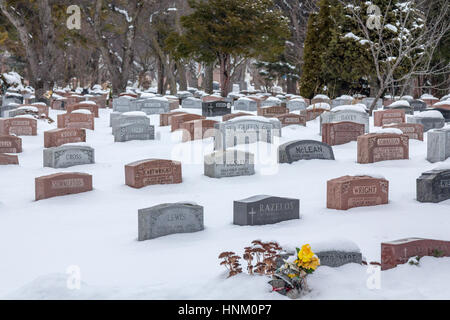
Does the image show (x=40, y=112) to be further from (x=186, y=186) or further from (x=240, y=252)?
(x=240, y=252)

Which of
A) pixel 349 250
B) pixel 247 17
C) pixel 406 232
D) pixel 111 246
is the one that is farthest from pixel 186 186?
pixel 247 17

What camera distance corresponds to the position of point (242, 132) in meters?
16.0

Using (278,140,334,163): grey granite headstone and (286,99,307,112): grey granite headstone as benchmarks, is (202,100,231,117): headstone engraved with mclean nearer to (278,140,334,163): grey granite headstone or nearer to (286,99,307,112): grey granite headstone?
(286,99,307,112): grey granite headstone

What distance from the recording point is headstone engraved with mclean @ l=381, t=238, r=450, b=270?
22.2 feet

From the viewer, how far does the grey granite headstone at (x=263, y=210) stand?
30.6ft

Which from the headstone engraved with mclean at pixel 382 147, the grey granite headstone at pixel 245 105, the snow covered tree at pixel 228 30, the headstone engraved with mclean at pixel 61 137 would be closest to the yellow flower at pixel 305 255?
the headstone engraved with mclean at pixel 382 147

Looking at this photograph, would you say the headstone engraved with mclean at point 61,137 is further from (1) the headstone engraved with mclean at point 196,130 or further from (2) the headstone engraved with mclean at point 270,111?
(2) the headstone engraved with mclean at point 270,111

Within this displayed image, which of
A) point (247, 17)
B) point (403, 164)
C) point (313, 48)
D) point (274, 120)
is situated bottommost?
point (403, 164)

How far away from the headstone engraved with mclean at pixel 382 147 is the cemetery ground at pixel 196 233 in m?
0.21

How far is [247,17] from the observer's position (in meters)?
32.1

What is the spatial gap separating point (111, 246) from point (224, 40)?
23946 mm

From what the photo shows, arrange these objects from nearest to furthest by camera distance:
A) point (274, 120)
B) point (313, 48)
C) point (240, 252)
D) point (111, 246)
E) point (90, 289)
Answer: point (90, 289), point (240, 252), point (111, 246), point (274, 120), point (313, 48)

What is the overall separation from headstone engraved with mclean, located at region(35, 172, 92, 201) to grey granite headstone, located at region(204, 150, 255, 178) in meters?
2.40

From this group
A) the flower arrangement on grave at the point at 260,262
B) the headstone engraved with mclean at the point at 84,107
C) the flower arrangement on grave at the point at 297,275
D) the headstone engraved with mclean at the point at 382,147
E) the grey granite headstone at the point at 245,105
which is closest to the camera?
the flower arrangement on grave at the point at 297,275
